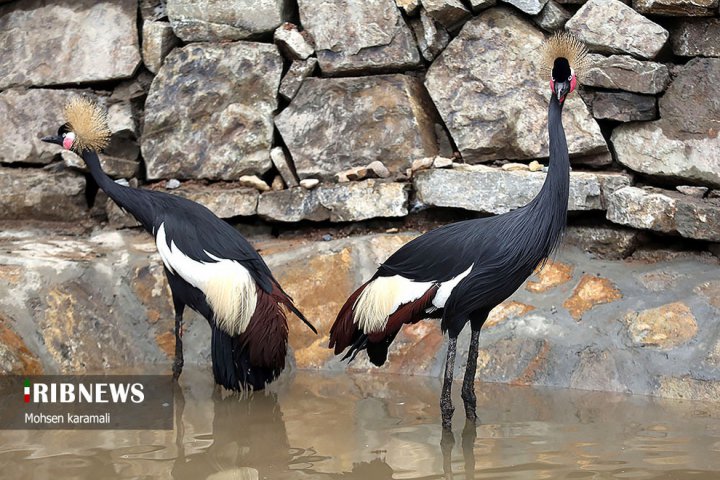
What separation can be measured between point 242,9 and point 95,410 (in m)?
3.14

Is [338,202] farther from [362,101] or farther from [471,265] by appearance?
[471,265]

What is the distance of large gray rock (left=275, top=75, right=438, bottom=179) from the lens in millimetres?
6582

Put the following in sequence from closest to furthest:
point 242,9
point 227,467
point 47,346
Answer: point 227,467 < point 47,346 < point 242,9

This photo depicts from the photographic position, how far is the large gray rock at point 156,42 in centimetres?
694

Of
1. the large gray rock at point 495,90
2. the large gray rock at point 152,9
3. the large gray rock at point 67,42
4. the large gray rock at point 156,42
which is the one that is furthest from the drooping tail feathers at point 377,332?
the large gray rock at point 152,9

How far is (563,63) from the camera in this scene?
4668 mm

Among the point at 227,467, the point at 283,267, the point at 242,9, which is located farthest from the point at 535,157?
the point at 227,467

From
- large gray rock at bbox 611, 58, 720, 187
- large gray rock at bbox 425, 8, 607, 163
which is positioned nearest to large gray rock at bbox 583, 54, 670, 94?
large gray rock at bbox 611, 58, 720, 187

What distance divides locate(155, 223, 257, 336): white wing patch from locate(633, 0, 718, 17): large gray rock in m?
3.01

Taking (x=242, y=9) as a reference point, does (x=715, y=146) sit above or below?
below

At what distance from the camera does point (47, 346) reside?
575cm

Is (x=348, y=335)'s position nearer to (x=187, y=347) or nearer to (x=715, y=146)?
(x=187, y=347)

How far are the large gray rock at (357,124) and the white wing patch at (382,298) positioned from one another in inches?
68.7

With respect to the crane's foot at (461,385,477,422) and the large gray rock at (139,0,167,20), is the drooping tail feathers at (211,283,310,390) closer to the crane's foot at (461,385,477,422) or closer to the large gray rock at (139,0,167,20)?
the crane's foot at (461,385,477,422)
